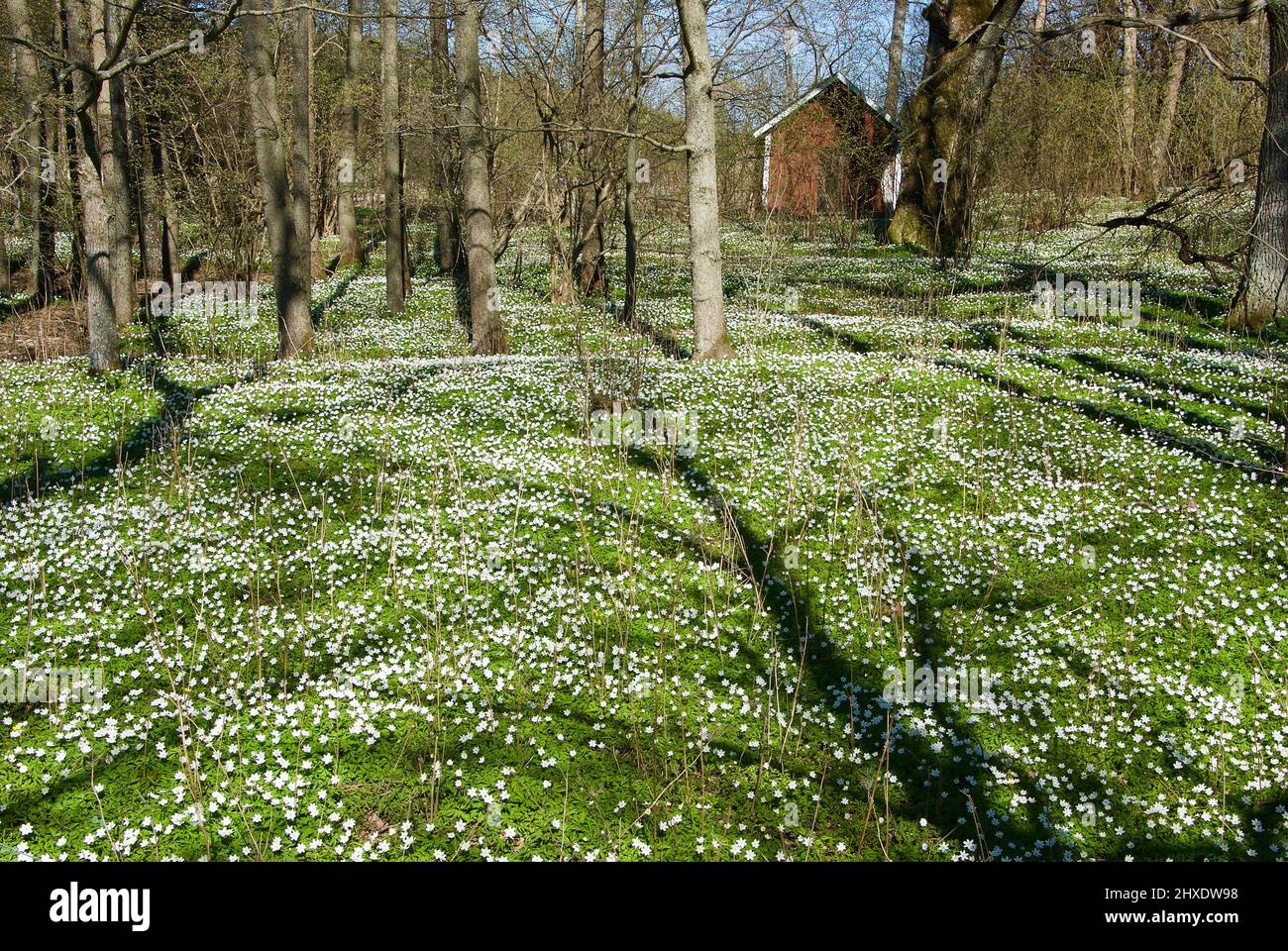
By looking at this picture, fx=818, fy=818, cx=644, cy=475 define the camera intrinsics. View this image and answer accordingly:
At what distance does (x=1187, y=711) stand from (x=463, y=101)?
52.7 feet

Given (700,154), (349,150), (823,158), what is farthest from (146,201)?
(823,158)

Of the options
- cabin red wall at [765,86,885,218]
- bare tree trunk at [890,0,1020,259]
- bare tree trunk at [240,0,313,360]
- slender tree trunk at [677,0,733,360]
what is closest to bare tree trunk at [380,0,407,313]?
bare tree trunk at [240,0,313,360]

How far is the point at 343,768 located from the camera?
18.4 feet

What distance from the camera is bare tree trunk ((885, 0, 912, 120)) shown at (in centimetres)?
4200

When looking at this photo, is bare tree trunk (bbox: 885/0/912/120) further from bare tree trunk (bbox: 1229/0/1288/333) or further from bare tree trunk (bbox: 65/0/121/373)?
bare tree trunk (bbox: 65/0/121/373)

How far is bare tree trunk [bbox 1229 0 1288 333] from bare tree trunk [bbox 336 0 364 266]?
84.0 ft

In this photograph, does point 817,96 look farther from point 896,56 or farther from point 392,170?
point 392,170

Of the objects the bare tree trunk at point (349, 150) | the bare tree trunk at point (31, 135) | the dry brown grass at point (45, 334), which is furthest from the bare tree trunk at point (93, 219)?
the bare tree trunk at point (349, 150)

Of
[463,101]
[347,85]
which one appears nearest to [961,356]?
[463,101]

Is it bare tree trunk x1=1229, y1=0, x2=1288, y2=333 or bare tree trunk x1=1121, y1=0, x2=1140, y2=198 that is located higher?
bare tree trunk x1=1121, y1=0, x2=1140, y2=198

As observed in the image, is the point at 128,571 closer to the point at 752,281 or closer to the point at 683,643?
the point at 683,643

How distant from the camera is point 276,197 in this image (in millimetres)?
14930

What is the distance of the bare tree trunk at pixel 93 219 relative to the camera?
1238 cm

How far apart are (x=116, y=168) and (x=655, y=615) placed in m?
16.9
